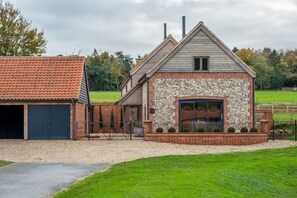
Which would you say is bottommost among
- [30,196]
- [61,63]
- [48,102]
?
[30,196]

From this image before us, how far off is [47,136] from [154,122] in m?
6.76

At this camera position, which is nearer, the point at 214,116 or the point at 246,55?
the point at 214,116

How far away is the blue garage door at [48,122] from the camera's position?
35688mm

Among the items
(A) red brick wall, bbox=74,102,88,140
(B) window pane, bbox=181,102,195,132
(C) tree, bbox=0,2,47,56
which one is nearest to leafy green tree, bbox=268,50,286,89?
(C) tree, bbox=0,2,47,56

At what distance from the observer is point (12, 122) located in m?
37.9

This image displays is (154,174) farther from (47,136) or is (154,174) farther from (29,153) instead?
(47,136)

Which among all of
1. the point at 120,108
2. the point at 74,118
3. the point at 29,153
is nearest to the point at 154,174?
the point at 29,153

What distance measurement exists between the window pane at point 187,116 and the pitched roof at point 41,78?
6.78 metres

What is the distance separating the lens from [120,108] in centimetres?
4703

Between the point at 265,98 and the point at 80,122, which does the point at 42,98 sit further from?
the point at 265,98

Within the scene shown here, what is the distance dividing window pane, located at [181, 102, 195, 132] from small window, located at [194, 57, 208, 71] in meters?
2.29

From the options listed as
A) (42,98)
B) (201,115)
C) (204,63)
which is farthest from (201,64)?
(42,98)

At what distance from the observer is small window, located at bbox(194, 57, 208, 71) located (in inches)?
1463

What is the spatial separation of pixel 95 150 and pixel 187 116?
974 centimetres
